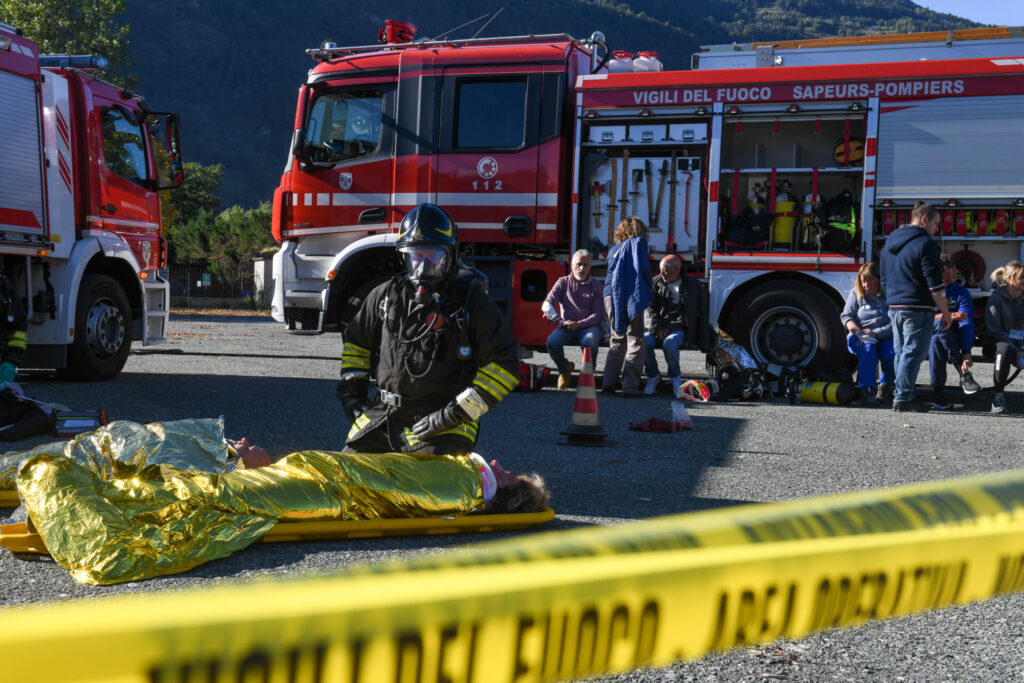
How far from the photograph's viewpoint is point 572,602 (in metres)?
0.88

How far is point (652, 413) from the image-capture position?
8.12 metres

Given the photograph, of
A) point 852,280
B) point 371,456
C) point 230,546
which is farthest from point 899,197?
point 230,546

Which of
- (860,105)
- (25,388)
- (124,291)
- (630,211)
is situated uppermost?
(860,105)

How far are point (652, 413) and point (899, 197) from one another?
11.9ft

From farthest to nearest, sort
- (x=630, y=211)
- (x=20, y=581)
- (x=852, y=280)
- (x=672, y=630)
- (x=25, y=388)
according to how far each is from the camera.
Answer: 1. (x=630, y=211)
2. (x=852, y=280)
3. (x=25, y=388)
4. (x=20, y=581)
5. (x=672, y=630)

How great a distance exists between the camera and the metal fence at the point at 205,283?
30.3 metres

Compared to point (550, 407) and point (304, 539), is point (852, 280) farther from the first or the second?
point (304, 539)

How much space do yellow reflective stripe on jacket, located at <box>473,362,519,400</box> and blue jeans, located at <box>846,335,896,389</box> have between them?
5.99 metres

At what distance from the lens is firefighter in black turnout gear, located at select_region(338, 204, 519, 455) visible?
170 inches

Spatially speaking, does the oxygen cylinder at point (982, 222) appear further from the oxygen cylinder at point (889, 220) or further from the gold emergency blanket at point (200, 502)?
the gold emergency blanket at point (200, 502)

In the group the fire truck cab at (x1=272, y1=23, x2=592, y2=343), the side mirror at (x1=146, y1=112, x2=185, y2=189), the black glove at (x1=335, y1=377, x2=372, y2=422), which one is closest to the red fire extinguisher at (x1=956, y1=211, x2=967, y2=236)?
the fire truck cab at (x1=272, y1=23, x2=592, y2=343)

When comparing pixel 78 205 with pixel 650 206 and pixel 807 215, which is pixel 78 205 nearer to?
pixel 650 206

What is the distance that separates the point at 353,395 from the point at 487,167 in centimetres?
603

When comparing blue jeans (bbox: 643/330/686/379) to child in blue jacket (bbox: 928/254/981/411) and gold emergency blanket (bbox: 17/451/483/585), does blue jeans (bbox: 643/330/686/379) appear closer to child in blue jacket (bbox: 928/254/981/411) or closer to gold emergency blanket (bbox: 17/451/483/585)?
child in blue jacket (bbox: 928/254/981/411)
